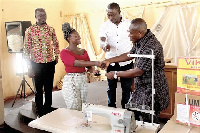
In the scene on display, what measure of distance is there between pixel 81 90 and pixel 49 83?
958 millimetres

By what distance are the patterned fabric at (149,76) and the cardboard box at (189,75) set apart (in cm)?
29

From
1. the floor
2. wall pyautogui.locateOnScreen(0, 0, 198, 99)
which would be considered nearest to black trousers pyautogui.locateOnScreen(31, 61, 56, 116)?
the floor

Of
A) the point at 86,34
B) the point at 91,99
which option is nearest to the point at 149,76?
the point at 91,99

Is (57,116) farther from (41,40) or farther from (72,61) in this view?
(41,40)

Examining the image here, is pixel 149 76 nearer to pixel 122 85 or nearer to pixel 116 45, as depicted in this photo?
pixel 122 85

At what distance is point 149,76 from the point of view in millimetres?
2012

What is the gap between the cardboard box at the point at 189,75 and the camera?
1653mm

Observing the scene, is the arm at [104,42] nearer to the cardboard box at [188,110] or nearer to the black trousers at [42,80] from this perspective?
the black trousers at [42,80]

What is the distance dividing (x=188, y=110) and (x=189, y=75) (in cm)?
25

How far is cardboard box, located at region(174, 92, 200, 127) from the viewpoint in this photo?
1646mm

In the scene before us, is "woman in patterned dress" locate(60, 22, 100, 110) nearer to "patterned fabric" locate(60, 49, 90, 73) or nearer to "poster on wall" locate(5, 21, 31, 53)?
"patterned fabric" locate(60, 49, 90, 73)

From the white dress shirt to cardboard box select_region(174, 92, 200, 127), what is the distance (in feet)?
4.55

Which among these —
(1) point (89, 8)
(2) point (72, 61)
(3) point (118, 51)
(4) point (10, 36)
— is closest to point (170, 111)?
(3) point (118, 51)

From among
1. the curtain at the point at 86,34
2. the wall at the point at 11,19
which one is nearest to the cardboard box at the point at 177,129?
the wall at the point at 11,19
